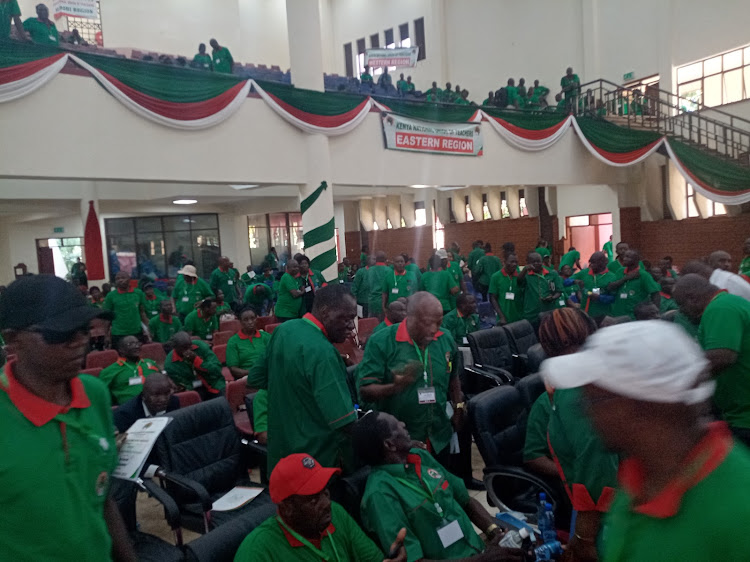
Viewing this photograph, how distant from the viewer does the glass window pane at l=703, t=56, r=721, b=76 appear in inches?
606

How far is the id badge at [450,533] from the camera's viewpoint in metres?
2.64

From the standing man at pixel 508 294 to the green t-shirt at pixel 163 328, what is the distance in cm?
423

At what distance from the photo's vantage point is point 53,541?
1.43 meters

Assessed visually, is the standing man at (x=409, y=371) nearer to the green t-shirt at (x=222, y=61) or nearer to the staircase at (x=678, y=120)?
the green t-shirt at (x=222, y=61)

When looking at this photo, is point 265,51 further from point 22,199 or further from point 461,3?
point 22,199

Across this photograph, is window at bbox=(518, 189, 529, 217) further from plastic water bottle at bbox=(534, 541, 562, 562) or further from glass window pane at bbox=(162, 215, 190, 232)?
plastic water bottle at bbox=(534, 541, 562, 562)

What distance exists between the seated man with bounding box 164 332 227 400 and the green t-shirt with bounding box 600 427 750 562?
4699 millimetres

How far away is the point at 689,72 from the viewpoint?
16.2 meters

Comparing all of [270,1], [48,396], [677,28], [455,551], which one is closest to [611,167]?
[677,28]

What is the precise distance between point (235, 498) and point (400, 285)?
17.5 feet

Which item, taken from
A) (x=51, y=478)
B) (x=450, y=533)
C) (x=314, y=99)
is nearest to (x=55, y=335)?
(x=51, y=478)

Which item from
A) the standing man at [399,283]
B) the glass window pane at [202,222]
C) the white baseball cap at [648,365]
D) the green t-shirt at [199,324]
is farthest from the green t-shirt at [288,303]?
the glass window pane at [202,222]

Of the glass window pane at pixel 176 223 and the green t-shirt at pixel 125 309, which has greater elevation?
the glass window pane at pixel 176 223

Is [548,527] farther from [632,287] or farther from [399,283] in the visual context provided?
[399,283]
